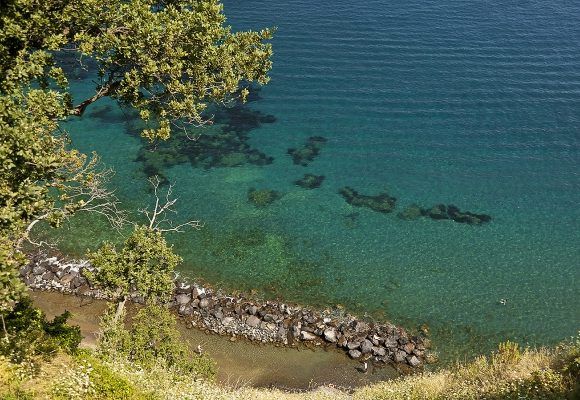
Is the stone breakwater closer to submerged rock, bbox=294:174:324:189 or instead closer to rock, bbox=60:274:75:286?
rock, bbox=60:274:75:286

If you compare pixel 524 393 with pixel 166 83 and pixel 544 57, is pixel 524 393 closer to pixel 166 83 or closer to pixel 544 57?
pixel 166 83

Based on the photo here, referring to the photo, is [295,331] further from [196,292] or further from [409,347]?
[196,292]

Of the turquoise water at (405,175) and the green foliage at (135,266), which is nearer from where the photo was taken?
the green foliage at (135,266)

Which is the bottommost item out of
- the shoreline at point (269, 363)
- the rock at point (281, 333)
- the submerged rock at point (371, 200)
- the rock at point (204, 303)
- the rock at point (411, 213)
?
the shoreline at point (269, 363)

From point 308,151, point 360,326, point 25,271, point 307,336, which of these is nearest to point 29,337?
point 307,336

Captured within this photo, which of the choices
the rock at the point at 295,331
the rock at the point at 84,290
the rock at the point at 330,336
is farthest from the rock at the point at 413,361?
the rock at the point at 84,290

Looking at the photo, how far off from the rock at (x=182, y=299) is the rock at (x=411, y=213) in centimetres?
2134

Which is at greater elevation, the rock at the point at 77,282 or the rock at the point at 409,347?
the rock at the point at 77,282

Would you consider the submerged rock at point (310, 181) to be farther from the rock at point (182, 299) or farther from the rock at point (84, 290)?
the rock at point (84, 290)

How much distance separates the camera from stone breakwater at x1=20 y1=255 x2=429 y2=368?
3394 centimetres

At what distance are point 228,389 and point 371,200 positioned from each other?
2547 centimetres

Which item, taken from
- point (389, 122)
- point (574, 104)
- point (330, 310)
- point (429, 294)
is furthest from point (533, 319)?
point (574, 104)

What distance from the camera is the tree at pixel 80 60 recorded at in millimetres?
18484

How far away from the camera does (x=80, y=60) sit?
79.4 feet
